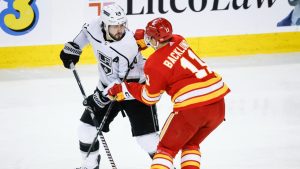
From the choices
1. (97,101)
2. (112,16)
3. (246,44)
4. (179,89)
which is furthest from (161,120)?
(246,44)

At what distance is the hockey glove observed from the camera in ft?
11.8

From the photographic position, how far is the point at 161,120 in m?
5.12

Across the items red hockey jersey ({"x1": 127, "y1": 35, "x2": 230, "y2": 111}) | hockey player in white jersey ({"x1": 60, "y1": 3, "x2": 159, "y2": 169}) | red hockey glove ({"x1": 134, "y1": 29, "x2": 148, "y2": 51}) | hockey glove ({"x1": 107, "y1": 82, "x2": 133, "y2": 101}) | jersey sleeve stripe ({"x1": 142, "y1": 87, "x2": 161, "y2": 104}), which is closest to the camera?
red hockey jersey ({"x1": 127, "y1": 35, "x2": 230, "y2": 111})

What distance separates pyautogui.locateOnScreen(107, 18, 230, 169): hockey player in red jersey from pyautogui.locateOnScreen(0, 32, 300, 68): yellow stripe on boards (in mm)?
2991

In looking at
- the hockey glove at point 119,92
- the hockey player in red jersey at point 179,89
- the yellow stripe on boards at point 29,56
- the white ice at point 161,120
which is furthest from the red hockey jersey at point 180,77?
the yellow stripe on boards at point 29,56

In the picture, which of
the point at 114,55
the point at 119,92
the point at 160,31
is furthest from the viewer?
the point at 114,55

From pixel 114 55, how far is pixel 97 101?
31 cm

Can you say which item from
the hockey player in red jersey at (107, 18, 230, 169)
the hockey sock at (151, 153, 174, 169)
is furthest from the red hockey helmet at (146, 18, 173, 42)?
the hockey sock at (151, 153, 174, 169)

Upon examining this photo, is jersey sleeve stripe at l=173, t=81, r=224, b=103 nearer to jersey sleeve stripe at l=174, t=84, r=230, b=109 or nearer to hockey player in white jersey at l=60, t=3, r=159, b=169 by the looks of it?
jersey sleeve stripe at l=174, t=84, r=230, b=109

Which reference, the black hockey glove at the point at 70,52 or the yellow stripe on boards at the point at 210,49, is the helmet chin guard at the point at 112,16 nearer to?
the black hockey glove at the point at 70,52

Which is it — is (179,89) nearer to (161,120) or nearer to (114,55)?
(114,55)

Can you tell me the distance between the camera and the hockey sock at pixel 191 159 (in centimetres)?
345

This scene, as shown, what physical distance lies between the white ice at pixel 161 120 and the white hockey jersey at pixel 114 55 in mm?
691

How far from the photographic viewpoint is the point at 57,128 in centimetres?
491
